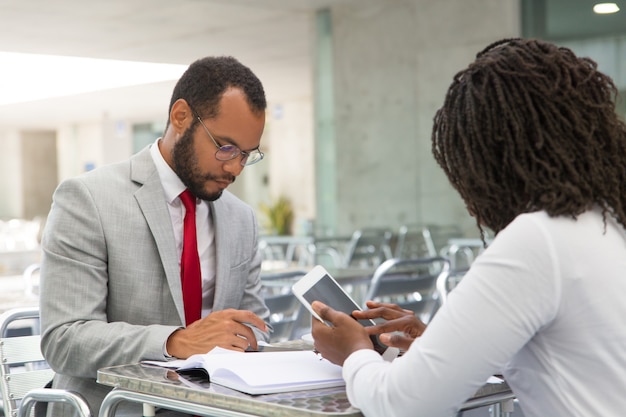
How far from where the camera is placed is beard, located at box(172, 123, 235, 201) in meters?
1.89

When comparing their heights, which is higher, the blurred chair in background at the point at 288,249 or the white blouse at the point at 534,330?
the white blouse at the point at 534,330

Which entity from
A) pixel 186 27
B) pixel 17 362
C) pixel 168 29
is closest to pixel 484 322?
pixel 17 362

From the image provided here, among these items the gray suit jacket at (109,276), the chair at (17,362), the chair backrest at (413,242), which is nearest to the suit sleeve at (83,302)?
the gray suit jacket at (109,276)

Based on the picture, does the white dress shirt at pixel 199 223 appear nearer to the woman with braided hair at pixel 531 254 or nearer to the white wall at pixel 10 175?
the woman with braided hair at pixel 531 254

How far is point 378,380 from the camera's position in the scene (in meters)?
1.17

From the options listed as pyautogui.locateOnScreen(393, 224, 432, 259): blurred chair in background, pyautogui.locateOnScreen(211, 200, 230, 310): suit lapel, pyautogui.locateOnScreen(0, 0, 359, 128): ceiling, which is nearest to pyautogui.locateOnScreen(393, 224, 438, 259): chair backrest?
pyautogui.locateOnScreen(393, 224, 432, 259): blurred chair in background

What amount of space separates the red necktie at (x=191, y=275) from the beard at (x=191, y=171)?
0.08m

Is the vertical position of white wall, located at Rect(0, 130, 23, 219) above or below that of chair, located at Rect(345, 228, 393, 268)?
above

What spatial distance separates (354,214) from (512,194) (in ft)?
24.7

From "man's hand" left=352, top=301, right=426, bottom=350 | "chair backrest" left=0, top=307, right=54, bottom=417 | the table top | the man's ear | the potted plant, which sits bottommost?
the potted plant

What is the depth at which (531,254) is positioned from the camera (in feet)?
3.61

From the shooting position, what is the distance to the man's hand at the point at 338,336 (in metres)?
1.32

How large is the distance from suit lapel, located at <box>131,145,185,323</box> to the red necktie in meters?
0.04

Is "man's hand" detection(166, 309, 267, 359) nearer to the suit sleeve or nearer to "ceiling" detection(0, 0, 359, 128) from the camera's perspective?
the suit sleeve
